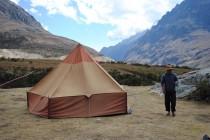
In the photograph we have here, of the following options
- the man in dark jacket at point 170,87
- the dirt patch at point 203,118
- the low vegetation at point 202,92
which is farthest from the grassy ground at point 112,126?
the low vegetation at point 202,92

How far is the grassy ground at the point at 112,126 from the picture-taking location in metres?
12.8

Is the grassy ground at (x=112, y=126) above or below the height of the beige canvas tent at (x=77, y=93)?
below

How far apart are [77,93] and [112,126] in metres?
2.97

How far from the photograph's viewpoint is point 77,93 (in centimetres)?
1692

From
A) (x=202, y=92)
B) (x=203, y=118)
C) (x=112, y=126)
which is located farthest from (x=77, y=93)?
(x=202, y=92)

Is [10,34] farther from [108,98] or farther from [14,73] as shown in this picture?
[108,98]

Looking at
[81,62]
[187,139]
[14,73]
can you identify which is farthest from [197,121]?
[14,73]

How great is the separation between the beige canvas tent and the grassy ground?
563 millimetres

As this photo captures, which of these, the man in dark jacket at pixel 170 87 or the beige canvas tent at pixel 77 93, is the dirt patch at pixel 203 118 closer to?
the man in dark jacket at pixel 170 87

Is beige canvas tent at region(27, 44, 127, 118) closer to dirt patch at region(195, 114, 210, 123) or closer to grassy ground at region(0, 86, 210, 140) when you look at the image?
grassy ground at region(0, 86, 210, 140)

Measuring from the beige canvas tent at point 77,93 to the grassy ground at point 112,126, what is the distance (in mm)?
563

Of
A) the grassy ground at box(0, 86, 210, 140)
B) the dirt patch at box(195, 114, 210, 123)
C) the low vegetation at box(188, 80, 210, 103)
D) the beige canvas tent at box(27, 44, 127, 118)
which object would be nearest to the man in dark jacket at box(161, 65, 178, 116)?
the grassy ground at box(0, 86, 210, 140)

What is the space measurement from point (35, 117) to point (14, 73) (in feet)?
78.5

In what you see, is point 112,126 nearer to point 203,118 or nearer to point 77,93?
point 77,93
